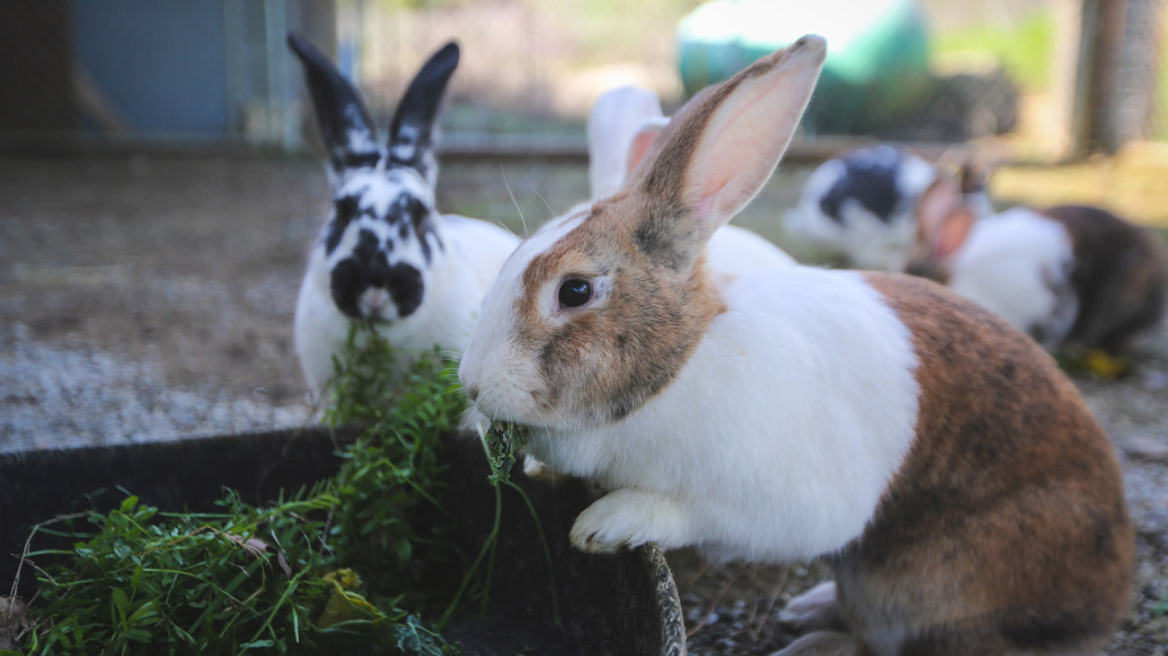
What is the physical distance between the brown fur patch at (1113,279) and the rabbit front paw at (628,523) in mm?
3264

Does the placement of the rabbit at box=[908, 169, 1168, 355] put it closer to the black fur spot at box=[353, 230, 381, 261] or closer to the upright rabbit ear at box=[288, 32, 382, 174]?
the upright rabbit ear at box=[288, 32, 382, 174]

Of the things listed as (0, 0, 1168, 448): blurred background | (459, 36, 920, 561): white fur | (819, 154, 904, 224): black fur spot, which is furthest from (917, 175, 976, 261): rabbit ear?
(459, 36, 920, 561): white fur

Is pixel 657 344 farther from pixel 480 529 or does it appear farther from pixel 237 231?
pixel 237 231

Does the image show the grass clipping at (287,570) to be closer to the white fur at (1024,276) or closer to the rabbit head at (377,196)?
the rabbit head at (377,196)

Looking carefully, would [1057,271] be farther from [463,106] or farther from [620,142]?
[463,106]

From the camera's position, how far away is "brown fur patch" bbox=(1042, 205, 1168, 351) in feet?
13.3

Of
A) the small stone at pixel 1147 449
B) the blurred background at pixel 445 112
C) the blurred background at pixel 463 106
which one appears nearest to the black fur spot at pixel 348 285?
the blurred background at pixel 445 112

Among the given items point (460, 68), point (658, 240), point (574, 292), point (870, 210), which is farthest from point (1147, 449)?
point (460, 68)

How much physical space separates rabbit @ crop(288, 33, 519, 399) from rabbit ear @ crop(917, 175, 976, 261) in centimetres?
202

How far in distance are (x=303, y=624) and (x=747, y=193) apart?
1.08m

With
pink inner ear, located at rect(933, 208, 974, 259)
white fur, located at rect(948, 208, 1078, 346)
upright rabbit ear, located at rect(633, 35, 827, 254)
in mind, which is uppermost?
upright rabbit ear, located at rect(633, 35, 827, 254)

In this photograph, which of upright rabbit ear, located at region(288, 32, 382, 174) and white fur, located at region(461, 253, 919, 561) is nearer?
white fur, located at region(461, 253, 919, 561)

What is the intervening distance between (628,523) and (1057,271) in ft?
10.8

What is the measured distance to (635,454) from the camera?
154cm
